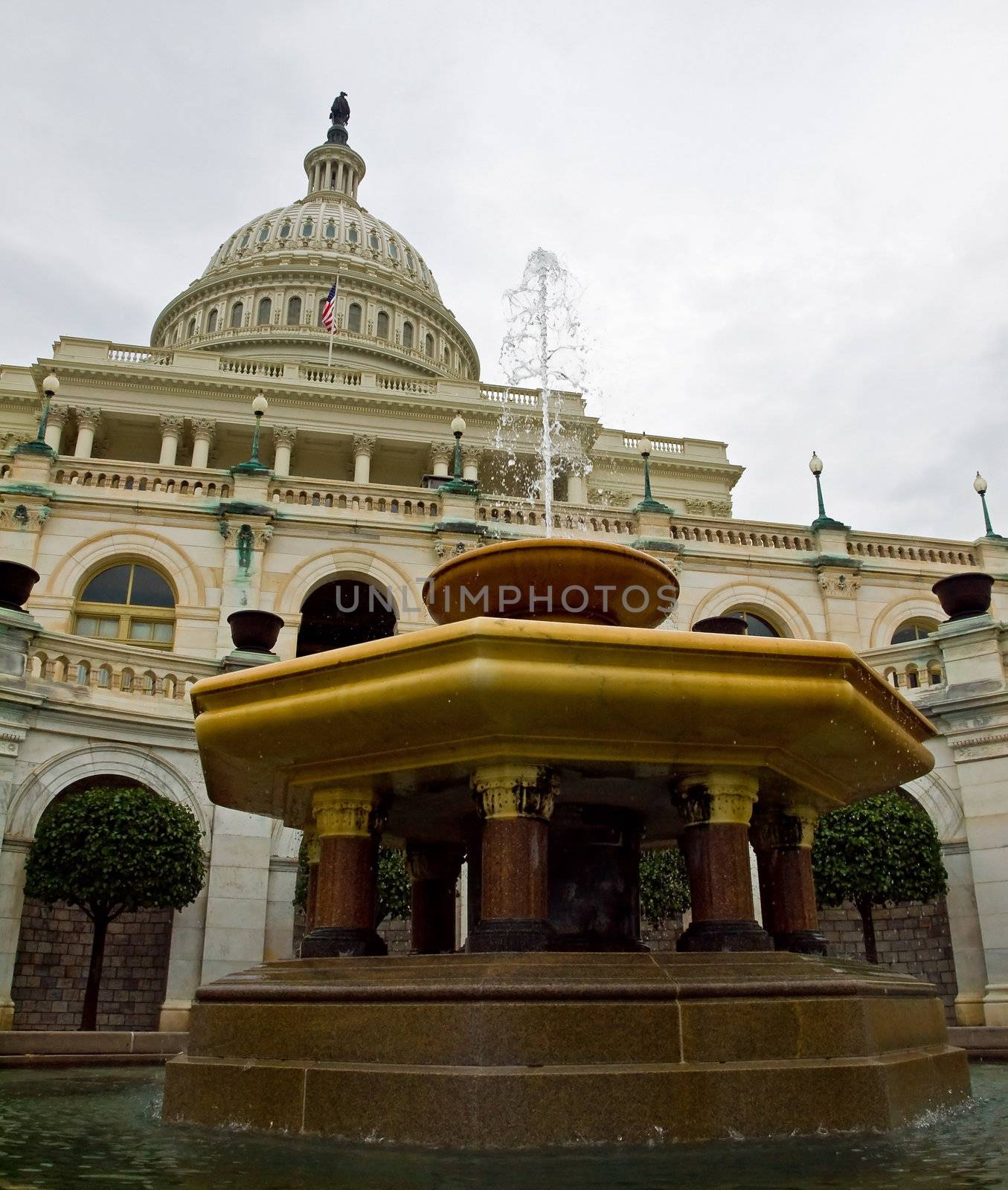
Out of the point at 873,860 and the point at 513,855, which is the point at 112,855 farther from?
the point at 873,860

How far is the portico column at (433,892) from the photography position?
35.1 feet

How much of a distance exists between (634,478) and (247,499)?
41263mm

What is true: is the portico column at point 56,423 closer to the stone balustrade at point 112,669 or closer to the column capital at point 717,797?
the stone balustrade at point 112,669

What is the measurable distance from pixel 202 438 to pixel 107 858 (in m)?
43.0

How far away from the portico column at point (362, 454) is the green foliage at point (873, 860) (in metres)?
41.5

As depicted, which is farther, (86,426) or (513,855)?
(86,426)

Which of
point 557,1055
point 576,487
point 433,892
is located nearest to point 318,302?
point 576,487

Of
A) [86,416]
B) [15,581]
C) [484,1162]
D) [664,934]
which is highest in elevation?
[86,416]

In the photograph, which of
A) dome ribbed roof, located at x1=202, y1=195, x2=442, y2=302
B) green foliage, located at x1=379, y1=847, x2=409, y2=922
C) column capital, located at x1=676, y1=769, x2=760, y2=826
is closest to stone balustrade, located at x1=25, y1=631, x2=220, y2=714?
green foliage, located at x1=379, y1=847, x2=409, y2=922

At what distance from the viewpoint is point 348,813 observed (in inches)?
343

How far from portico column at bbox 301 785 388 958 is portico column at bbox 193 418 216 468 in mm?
49493

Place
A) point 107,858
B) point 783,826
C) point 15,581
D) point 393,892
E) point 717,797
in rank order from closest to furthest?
1. point 717,797
2. point 783,826
3. point 15,581
4. point 107,858
5. point 393,892

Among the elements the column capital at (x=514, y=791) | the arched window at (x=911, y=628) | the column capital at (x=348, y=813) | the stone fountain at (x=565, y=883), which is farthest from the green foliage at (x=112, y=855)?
the arched window at (x=911, y=628)

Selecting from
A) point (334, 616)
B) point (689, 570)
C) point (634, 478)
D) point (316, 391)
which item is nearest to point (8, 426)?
point (316, 391)
